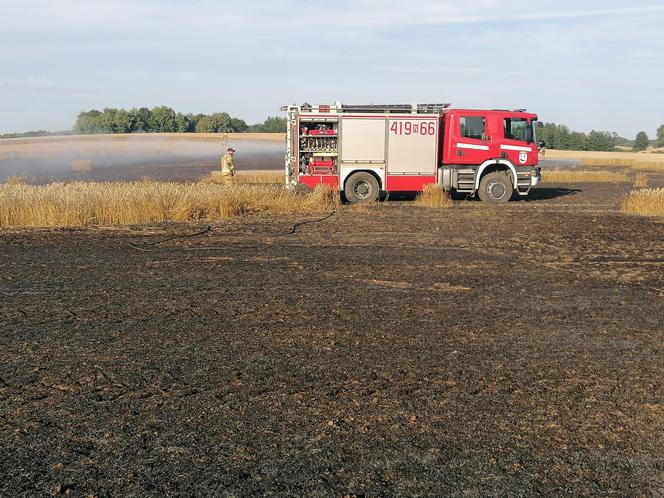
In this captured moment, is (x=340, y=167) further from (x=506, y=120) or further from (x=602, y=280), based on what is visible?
(x=602, y=280)

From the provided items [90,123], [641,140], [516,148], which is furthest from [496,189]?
[641,140]

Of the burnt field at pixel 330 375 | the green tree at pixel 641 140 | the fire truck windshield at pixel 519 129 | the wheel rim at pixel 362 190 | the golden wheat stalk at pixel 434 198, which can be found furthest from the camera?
the green tree at pixel 641 140

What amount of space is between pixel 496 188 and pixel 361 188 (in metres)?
4.38

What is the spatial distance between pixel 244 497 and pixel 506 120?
19070 millimetres

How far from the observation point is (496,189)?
21.6m

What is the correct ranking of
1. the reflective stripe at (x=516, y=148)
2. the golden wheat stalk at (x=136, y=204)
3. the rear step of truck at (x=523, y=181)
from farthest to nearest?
→ the rear step of truck at (x=523, y=181) → the reflective stripe at (x=516, y=148) → the golden wheat stalk at (x=136, y=204)

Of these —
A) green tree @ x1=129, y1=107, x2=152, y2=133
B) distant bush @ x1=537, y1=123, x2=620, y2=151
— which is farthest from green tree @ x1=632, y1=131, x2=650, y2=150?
green tree @ x1=129, y1=107, x2=152, y2=133

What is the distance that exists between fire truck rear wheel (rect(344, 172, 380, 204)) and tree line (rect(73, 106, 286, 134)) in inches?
3954

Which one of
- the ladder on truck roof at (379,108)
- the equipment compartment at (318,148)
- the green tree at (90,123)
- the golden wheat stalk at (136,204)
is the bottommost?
the golden wheat stalk at (136,204)

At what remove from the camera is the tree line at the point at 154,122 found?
120 metres

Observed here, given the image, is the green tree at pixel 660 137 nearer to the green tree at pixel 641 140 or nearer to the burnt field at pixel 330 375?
the green tree at pixel 641 140

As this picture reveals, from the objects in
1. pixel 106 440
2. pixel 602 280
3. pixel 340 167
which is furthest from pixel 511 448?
pixel 340 167

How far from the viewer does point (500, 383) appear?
17.4 ft

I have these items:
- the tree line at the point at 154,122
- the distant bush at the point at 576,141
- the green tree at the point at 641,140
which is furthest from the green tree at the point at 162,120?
the green tree at the point at 641,140
